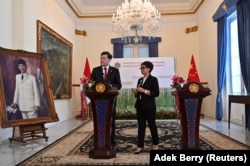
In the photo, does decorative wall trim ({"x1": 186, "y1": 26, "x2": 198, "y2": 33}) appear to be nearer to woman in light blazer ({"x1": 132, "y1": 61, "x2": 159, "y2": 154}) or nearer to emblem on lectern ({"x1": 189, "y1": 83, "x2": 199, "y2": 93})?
emblem on lectern ({"x1": 189, "y1": 83, "x2": 199, "y2": 93})

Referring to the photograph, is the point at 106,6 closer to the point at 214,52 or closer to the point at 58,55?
the point at 58,55

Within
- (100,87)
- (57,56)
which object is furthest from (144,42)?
(100,87)

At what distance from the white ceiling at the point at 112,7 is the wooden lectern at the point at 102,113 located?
7.23m

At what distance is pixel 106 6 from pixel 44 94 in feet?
21.4

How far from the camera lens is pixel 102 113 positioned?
3.58 meters

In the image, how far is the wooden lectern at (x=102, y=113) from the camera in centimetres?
354

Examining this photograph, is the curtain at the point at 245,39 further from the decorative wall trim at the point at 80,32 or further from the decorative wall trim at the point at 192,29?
the decorative wall trim at the point at 80,32

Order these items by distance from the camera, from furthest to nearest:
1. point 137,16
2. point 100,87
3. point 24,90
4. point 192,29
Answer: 1. point 192,29
2. point 137,16
3. point 24,90
4. point 100,87

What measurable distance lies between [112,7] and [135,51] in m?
2.08

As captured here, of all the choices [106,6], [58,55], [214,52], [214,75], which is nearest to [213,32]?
[214,52]

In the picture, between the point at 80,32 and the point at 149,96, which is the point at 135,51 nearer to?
the point at 80,32

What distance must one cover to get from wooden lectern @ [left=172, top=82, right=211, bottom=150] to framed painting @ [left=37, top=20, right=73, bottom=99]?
13.8 ft

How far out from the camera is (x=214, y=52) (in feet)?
28.1

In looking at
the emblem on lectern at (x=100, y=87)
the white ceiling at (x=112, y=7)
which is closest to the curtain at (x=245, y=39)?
the emblem on lectern at (x=100, y=87)
